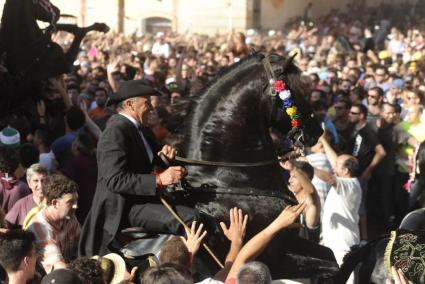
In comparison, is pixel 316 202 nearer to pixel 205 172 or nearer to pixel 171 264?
pixel 205 172

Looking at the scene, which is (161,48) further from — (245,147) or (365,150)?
(245,147)

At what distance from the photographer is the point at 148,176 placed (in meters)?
6.06

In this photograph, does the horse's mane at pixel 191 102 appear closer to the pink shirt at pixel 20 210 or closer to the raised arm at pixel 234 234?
the raised arm at pixel 234 234

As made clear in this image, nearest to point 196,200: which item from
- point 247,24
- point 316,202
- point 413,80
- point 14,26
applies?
A: point 316,202

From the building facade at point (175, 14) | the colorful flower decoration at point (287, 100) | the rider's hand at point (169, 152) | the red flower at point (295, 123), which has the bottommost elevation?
the building facade at point (175, 14)

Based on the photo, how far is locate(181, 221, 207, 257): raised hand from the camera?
589 centimetres

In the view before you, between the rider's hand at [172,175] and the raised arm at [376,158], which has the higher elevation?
the rider's hand at [172,175]

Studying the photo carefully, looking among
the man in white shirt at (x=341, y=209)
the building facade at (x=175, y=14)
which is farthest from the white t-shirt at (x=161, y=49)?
the building facade at (x=175, y=14)

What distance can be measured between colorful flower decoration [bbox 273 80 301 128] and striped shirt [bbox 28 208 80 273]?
5.55ft

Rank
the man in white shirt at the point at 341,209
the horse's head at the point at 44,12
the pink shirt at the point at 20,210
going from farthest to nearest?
the horse's head at the point at 44,12 < the man in white shirt at the point at 341,209 < the pink shirt at the point at 20,210

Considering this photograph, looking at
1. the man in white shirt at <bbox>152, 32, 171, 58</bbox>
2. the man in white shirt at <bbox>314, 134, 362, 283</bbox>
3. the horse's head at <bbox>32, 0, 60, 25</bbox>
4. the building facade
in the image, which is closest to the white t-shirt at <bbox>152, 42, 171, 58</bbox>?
the man in white shirt at <bbox>152, 32, 171, 58</bbox>

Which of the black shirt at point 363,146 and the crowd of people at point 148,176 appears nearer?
the crowd of people at point 148,176

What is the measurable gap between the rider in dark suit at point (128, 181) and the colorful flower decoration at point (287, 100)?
76cm

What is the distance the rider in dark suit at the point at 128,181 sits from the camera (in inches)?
238
